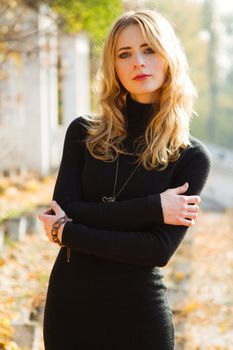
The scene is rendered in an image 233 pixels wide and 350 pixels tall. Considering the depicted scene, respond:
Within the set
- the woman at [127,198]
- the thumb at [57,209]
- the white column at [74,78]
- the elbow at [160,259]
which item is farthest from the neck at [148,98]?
the white column at [74,78]


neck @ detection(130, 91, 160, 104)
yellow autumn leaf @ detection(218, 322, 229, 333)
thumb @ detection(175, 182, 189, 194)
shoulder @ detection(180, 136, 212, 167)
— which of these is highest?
neck @ detection(130, 91, 160, 104)

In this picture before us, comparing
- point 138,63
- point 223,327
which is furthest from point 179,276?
point 138,63

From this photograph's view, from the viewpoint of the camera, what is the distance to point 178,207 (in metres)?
2.45

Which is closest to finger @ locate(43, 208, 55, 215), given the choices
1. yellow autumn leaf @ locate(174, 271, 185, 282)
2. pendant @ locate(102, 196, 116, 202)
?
pendant @ locate(102, 196, 116, 202)

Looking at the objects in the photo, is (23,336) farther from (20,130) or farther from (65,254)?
(20,130)

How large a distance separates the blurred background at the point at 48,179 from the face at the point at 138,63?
502mm

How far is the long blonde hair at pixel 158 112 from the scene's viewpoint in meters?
2.57

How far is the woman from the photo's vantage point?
2432mm

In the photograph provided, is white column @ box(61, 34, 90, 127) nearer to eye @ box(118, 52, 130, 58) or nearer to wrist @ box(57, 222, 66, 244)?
eye @ box(118, 52, 130, 58)

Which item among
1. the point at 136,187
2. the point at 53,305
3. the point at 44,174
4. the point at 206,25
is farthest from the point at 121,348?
the point at 206,25

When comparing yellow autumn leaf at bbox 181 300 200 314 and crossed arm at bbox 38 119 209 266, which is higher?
crossed arm at bbox 38 119 209 266

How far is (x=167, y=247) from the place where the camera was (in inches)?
96.3

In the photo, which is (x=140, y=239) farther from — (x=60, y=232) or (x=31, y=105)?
(x=31, y=105)

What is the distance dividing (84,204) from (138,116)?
1.53ft
